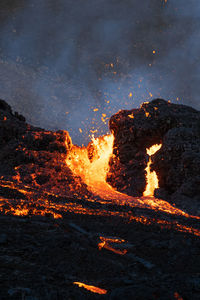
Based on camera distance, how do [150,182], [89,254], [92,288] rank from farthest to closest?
[150,182] → [89,254] → [92,288]

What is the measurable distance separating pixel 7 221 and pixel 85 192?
1701 cm

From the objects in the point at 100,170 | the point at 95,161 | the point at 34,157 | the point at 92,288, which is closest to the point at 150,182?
the point at 100,170

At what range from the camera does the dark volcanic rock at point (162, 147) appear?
28.7 meters

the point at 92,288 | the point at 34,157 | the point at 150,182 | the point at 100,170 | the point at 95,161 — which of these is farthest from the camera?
the point at 95,161

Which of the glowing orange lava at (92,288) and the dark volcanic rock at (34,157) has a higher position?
the dark volcanic rock at (34,157)

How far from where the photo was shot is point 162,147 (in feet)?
103

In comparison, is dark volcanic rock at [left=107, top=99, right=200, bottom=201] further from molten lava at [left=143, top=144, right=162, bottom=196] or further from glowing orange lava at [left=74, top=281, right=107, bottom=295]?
glowing orange lava at [left=74, top=281, right=107, bottom=295]

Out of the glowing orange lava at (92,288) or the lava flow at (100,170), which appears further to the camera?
the lava flow at (100,170)

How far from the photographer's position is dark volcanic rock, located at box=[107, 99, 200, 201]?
2872cm

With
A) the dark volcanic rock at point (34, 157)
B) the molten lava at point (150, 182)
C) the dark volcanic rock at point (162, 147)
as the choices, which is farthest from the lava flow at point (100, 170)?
the dark volcanic rock at point (34, 157)

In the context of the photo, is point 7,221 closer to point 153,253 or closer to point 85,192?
point 153,253

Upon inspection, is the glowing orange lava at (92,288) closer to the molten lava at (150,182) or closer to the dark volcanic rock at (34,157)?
A: the dark volcanic rock at (34,157)

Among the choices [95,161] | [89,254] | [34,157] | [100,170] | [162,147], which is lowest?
[89,254]

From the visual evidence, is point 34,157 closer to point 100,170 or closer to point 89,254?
point 100,170
